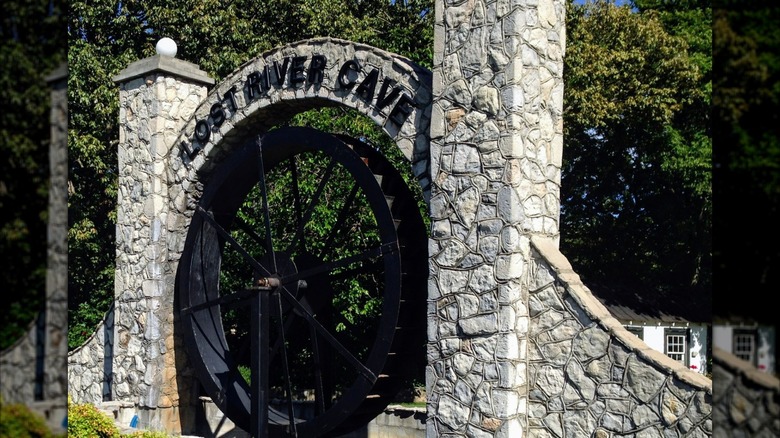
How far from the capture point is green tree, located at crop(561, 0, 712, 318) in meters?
16.8

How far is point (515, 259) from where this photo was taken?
6371 mm

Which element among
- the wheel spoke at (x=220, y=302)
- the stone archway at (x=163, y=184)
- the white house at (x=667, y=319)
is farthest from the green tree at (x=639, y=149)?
the wheel spoke at (x=220, y=302)

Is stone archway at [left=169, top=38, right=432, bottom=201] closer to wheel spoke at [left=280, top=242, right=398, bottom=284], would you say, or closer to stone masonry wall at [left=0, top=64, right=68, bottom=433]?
wheel spoke at [left=280, top=242, right=398, bottom=284]

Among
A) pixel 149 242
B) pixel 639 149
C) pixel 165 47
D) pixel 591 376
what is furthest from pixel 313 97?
pixel 639 149

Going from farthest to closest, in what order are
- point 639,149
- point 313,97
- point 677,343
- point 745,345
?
point 639,149 → point 677,343 → point 313,97 → point 745,345

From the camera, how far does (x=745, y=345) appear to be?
149 cm

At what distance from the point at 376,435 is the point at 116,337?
3147 mm

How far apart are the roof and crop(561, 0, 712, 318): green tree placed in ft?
0.26

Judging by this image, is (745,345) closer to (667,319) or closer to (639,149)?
(667,319)

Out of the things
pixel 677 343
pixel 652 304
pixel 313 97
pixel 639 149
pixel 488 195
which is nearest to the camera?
pixel 488 195

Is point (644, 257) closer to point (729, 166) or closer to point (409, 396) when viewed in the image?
point (409, 396)

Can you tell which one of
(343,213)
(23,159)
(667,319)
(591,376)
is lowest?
(667,319)

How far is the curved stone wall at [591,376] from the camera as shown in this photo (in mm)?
5652

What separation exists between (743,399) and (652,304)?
57.1 feet
